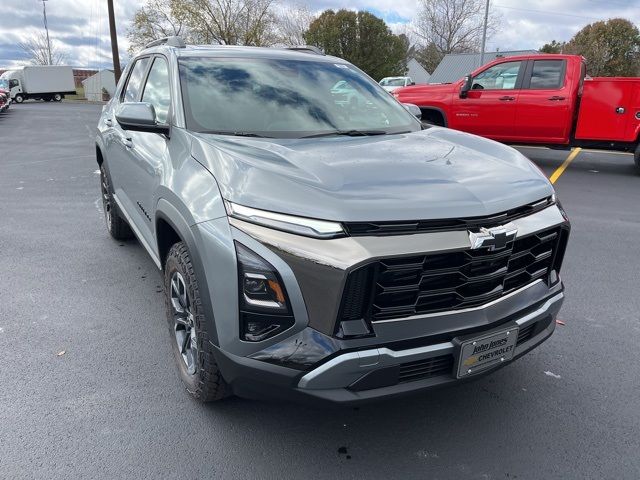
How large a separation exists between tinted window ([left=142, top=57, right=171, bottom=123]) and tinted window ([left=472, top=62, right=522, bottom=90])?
759 cm

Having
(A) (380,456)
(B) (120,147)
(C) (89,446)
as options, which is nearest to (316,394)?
(A) (380,456)

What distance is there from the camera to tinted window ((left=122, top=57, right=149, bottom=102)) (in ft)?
13.5

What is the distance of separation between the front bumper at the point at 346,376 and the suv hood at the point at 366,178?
525mm

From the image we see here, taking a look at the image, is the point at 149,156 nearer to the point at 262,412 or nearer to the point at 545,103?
the point at 262,412

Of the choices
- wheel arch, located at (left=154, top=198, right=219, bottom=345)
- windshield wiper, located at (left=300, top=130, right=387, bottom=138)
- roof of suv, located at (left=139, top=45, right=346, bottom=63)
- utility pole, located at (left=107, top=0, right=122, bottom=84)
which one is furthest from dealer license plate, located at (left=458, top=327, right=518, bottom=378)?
utility pole, located at (left=107, top=0, right=122, bottom=84)

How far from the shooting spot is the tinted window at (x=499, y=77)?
9539mm

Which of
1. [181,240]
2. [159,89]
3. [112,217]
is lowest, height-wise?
[112,217]

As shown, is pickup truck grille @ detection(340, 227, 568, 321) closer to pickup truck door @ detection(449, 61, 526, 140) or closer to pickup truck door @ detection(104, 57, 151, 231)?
pickup truck door @ detection(104, 57, 151, 231)

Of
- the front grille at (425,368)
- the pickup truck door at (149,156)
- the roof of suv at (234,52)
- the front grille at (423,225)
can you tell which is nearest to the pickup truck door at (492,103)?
the roof of suv at (234,52)

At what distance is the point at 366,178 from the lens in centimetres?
223

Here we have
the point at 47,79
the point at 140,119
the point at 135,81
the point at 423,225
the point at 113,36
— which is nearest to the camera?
the point at 423,225

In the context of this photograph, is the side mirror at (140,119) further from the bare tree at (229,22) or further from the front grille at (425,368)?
the bare tree at (229,22)

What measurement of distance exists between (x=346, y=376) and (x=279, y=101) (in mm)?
1889

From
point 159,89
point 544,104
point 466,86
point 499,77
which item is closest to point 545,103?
point 544,104
